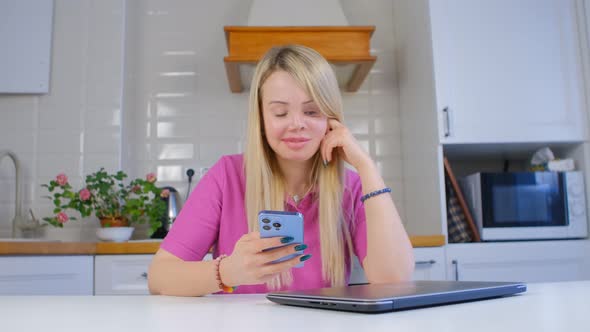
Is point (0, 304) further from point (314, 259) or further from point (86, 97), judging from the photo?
point (86, 97)

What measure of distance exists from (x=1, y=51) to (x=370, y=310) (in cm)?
249

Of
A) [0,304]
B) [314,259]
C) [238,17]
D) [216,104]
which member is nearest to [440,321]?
[0,304]

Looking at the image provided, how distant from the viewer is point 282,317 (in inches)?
24.3

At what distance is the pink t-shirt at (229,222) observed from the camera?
121 cm

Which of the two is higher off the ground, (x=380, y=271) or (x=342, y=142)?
(x=342, y=142)

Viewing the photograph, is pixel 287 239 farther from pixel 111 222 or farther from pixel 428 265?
pixel 111 222

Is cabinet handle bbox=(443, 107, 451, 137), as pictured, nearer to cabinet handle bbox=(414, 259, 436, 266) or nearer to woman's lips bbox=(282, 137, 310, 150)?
cabinet handle bbox=(414, 259, 436, 266)

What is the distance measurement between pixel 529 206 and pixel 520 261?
0.73ft

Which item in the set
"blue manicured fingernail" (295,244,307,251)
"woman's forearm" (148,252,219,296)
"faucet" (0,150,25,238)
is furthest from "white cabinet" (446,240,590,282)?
"faucet" (0,150,25,238)

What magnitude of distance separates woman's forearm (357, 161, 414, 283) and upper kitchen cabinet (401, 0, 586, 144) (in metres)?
1.08

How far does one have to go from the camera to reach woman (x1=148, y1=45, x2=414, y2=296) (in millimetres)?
1202

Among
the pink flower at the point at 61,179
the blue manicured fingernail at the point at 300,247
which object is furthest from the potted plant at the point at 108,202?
the blue manicured fingernail at the point at 300,247

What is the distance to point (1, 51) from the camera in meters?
2.54

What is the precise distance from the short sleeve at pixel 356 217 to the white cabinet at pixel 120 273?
93 centimetres
